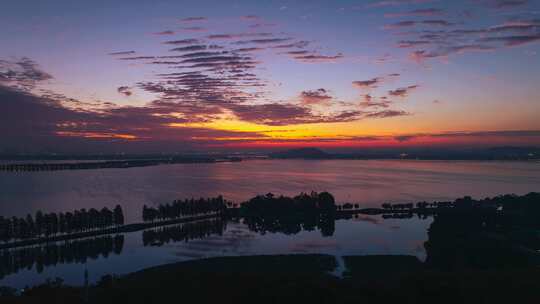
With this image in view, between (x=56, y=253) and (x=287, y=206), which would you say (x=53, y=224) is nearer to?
(x=56, y=253)

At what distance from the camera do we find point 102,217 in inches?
1266

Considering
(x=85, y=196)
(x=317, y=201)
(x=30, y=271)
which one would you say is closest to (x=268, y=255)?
(x=30, y=271)

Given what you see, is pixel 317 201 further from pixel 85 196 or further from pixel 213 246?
pixel 85 196

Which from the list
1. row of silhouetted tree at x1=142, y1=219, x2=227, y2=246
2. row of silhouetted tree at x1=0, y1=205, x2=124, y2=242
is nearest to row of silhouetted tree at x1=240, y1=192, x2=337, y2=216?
row of silhouetted tree at x1=142, y1=219, x2=227, y2=246

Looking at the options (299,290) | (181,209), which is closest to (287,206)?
(181,209)

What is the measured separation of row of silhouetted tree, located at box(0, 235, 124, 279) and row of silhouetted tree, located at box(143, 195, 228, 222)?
18.4 feet

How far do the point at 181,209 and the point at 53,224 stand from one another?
11.1 m

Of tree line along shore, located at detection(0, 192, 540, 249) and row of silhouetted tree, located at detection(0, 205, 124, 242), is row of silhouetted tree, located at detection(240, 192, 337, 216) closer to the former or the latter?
tree line along shore, located at detection(0, 192, 540, 249)

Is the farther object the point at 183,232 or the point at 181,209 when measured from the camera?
the point at 181,209

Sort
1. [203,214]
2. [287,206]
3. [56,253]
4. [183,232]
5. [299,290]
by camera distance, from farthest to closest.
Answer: [203,214]
[287,206]
[183,232]
[56,253]
[299,290]

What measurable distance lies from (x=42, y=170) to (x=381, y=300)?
389 ft

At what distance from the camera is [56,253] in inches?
1019

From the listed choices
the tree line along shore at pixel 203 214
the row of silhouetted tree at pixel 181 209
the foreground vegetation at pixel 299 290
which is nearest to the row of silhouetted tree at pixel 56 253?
the tree line along shore at pixel 203 214

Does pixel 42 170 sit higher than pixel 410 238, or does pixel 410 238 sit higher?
pixel 42 170
